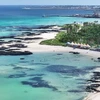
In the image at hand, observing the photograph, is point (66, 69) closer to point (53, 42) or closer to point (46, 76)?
point (46, 76)

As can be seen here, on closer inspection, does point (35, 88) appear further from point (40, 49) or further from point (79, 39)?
point (79, 39)

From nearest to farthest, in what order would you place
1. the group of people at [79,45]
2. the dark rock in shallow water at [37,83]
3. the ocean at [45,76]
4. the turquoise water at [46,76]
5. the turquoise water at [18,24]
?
1. the turquoise water at [46,76]
2. the ocean at [45,76]
3. the dark rock in shallow water at [37,83]
4. the group of people at [79,45]
5. the turquoise water at [18,24]

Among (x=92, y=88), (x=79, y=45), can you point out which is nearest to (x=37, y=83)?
(x=92, y=88)

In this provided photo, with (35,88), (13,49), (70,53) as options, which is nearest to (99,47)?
(70,53)

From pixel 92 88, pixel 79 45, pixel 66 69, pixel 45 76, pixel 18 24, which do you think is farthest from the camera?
pixel 18 24

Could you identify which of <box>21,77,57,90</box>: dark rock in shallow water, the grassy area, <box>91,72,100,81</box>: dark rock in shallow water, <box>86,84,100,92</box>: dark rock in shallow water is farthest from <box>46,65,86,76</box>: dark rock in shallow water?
the grassy area

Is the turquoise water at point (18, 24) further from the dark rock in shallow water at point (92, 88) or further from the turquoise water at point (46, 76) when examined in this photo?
the dark rock in shallow water at point (92, 88)

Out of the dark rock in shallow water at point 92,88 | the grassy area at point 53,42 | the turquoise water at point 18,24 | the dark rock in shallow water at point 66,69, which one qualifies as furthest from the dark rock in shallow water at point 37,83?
the turquoise water at point 18,24

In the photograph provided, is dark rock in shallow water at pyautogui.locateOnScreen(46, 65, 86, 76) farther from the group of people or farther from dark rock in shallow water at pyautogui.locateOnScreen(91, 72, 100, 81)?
the group of people
